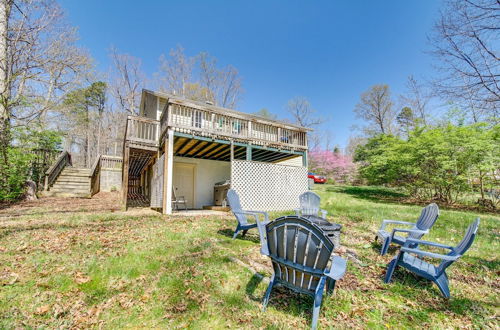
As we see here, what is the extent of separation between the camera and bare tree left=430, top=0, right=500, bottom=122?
589cm

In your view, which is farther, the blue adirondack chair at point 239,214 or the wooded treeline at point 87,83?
the wooded treeline at point 87,83

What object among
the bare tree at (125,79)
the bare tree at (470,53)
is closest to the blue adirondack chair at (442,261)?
the bare tree at (470,53)

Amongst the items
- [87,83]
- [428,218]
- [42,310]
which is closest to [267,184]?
[428,218]

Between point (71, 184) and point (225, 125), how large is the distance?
9.90m

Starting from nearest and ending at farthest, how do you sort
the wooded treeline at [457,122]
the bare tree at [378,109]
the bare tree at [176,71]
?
the wooded treeline at [457,122], the bare tree at [378,109], the bare tree at [176,71]

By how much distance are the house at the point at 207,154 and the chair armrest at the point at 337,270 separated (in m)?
6.07

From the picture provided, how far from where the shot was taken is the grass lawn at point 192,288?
2.12 meters

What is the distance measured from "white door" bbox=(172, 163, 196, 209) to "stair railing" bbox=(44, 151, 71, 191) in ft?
19.9

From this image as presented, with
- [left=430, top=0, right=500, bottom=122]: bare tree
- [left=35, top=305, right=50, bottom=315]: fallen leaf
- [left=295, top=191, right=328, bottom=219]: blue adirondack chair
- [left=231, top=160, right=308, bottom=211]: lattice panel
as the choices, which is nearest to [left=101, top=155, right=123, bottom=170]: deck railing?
[left=231, top=160, right=308, bottom=211]: lattice panel

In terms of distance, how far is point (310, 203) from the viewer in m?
5.95

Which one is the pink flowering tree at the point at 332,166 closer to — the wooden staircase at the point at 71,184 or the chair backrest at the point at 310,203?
the chair backrest at the point at 310,203

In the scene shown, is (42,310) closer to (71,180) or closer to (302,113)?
(71,180)

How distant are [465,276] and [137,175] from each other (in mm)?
18786

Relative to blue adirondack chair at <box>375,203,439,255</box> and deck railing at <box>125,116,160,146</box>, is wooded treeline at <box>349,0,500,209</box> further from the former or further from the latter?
deck railing at <box>125,116,160,146</box>
